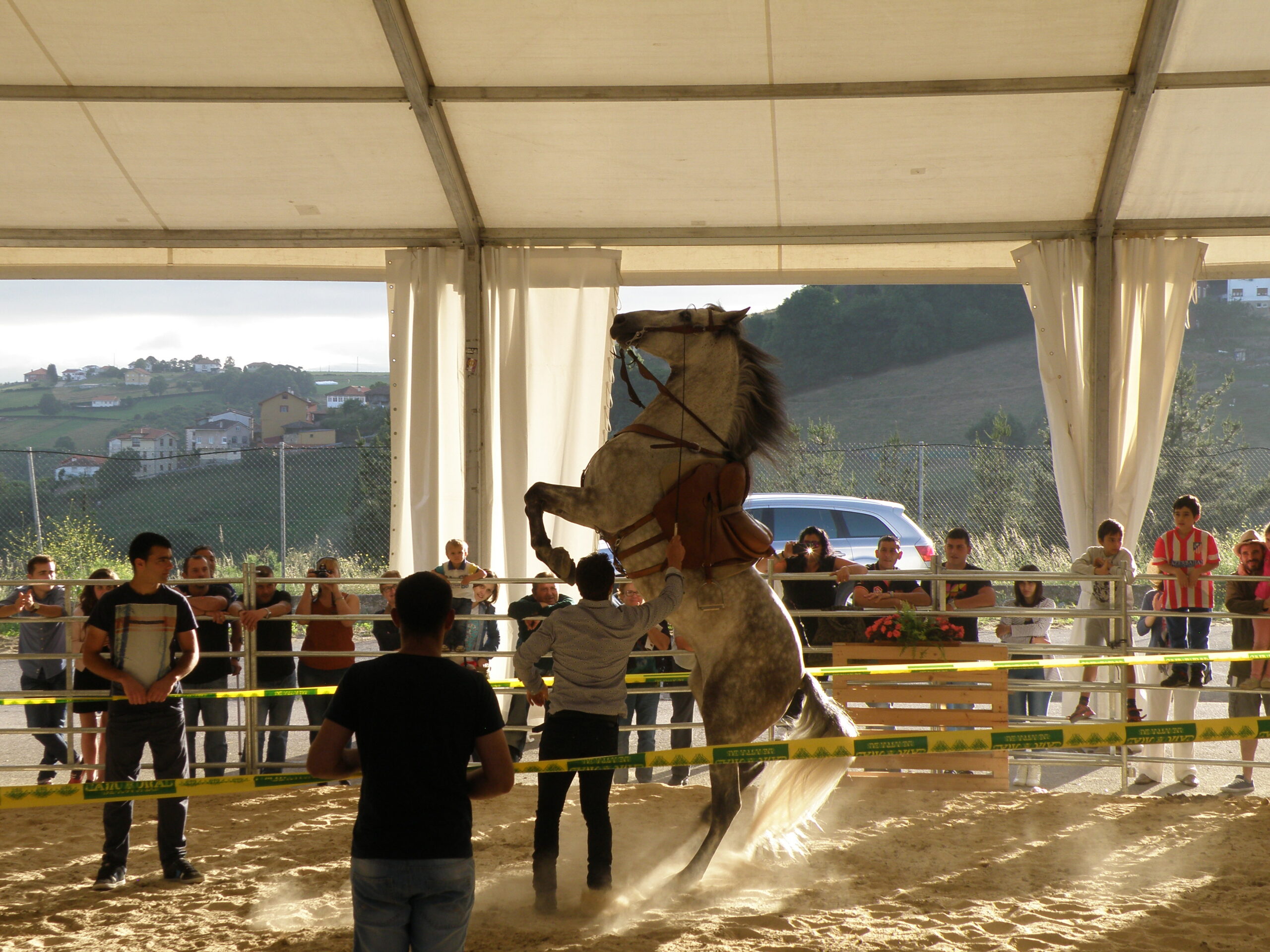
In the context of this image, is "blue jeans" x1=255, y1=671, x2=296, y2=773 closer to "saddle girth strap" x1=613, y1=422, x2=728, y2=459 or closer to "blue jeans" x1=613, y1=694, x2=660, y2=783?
"blue jeans" x1=613, y1=694, x2=660, y2=783

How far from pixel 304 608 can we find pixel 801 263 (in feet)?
15.9

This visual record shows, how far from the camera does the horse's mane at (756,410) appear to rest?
4.39 meters

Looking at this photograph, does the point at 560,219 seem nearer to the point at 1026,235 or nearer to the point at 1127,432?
the point at 1026,235

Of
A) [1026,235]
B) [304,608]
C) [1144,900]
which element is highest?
[1026,235]

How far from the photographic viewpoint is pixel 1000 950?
140 inches

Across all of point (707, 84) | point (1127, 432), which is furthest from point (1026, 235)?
point (707, 84)

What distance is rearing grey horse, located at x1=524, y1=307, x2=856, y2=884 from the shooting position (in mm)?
4309

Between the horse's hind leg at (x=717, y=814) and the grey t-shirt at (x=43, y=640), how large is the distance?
167 inches

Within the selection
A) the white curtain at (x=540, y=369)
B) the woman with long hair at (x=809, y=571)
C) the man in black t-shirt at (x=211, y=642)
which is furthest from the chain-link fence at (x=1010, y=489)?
the man in black t-shirt at (x=211, y=642)

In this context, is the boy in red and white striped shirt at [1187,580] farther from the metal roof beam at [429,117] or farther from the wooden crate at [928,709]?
the metal roof beam at [429,117]

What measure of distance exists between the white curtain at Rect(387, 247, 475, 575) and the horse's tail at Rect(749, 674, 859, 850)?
4.05 m

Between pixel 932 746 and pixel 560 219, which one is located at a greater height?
pixel 560 219

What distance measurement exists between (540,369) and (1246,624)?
5227 millimetres

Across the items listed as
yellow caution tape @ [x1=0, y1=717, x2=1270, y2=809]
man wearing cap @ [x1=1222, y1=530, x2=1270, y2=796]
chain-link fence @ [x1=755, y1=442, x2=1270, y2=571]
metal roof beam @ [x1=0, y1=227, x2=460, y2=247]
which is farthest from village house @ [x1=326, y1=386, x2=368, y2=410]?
yellow caution tape @ [x1=0, y1=717, x2=1270, y2=809]
